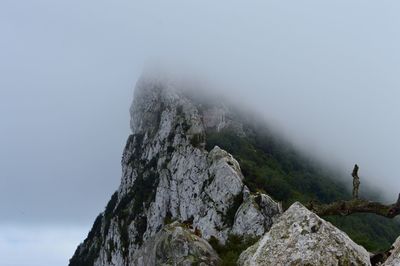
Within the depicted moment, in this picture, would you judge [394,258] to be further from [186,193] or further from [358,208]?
[186,193]

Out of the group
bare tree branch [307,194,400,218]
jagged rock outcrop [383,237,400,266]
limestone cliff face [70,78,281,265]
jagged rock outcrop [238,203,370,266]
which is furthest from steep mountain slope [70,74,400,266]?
jagged rock outcrop [383,237,400,266]

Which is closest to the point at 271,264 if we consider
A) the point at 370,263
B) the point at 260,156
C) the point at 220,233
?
the point at 370,263

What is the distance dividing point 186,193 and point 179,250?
99264 mm

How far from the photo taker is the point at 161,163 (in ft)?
582

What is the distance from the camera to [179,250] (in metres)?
48.7

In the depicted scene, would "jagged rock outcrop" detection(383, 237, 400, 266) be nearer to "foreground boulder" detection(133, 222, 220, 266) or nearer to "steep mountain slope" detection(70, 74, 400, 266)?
"foreground boulder" detection(133, 222, 220, 266)

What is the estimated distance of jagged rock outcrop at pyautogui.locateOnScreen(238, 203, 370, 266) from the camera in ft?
44.9

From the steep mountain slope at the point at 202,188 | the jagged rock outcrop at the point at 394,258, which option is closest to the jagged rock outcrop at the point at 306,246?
the jagged rock outcrop at the point at 394,258

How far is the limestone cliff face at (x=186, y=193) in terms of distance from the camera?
105000mm

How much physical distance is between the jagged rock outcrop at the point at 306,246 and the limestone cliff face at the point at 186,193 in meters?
76.5

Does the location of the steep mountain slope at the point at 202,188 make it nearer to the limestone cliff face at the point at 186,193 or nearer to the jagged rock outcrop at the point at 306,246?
the limestone cliff face at the point at 186,193

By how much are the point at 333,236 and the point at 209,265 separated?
32249mm

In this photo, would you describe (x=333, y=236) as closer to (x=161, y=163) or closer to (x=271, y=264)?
(x=271, y=264)

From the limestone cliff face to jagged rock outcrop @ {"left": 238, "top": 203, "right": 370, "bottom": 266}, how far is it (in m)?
76.5
